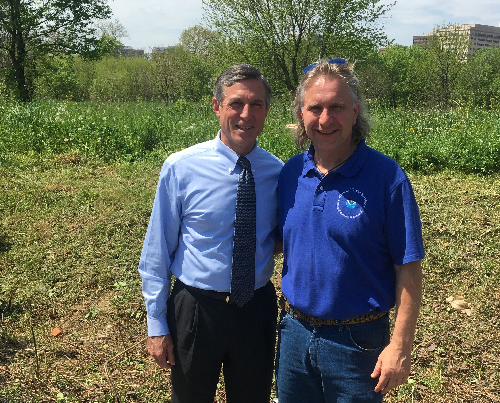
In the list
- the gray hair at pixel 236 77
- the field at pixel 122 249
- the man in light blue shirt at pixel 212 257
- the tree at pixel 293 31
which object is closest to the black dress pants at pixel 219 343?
the man in light blue shirt at pixel 212 257

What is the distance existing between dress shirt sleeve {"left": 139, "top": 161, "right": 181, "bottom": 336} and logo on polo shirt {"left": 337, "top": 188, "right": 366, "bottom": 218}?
731mm

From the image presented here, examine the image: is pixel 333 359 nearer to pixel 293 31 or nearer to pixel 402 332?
pixel 402 332

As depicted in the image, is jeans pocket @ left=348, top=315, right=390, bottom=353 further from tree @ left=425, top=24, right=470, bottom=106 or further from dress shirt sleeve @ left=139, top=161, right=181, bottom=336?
tree @ left=425, top=24, right=470, bottom=106

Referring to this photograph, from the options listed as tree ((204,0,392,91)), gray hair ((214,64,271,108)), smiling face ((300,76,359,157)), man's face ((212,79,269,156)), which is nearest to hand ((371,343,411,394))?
smiling face ((300,76,359,157))

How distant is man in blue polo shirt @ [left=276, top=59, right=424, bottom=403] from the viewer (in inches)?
67.9

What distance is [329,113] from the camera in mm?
1808

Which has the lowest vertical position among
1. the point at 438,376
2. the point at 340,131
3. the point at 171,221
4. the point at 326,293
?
the point at 438,376

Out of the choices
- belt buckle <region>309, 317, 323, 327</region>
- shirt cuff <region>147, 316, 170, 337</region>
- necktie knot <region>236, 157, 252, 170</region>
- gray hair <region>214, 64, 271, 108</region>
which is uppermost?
gray hair <region>214, 64, 271, 108</region>

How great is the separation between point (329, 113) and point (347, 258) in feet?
1.84

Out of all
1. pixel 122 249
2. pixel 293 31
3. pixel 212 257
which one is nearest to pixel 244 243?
pixel 212 257

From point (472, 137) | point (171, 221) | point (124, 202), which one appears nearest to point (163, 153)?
point (124, 202)

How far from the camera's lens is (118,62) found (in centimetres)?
4597

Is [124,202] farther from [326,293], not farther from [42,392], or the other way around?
[326,293]

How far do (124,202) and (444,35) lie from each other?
97.7ft
